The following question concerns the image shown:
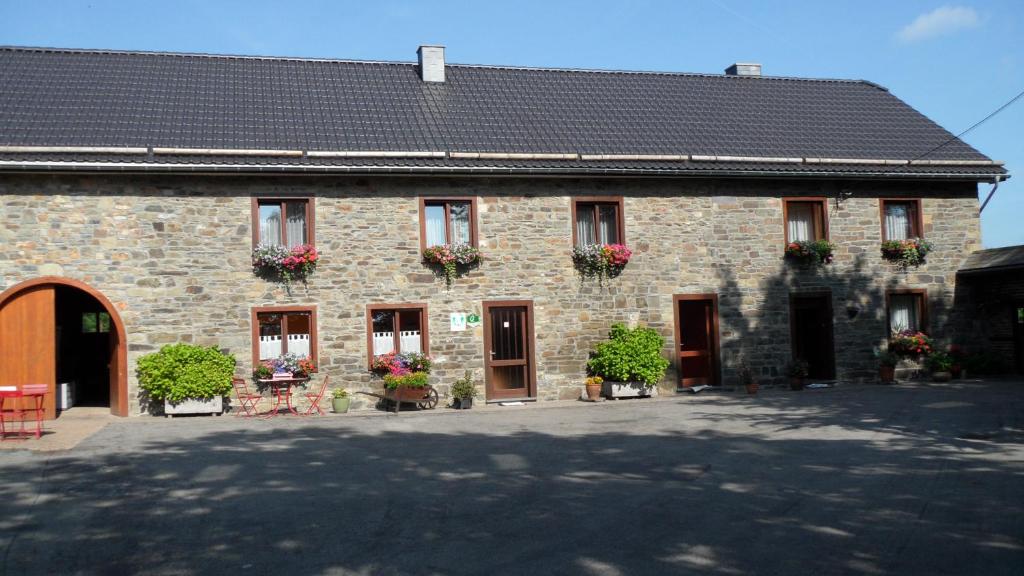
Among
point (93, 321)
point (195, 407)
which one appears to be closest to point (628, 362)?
point (195, 407)

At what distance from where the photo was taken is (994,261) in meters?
17.7

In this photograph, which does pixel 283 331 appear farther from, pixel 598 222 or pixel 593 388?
pixel 598 222

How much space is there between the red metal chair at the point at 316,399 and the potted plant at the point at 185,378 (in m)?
1.33

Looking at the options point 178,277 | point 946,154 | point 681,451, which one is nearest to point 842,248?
point 946,154

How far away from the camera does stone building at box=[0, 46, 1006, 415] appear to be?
14.2 meters

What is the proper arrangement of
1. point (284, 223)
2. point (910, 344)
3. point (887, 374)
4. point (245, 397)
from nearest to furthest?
point (245, 397), point (284, 223), point (887, 374), point (910, 344)

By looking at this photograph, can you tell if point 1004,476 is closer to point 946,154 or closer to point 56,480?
point 56,480

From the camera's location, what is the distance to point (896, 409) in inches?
524

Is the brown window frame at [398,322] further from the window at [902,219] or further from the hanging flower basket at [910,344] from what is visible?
the window at [902,219]

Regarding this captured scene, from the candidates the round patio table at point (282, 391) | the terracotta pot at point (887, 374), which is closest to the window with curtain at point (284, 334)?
the round patio table at point (282, 391)

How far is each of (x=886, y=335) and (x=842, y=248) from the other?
6.68 feet

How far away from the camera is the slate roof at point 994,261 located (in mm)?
17266

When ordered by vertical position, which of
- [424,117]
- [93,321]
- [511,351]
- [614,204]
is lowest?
[511,351]

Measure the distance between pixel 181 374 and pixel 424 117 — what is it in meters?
6.80
